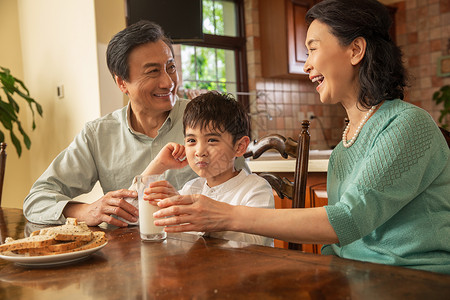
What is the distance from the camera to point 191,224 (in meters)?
0.94

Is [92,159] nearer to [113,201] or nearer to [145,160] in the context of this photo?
[145,160]

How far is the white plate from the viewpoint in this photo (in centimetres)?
79

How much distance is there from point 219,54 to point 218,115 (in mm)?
3493

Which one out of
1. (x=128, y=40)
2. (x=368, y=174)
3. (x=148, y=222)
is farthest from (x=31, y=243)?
(x=128, y=40)

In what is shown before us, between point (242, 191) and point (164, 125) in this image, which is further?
point (164, 125)

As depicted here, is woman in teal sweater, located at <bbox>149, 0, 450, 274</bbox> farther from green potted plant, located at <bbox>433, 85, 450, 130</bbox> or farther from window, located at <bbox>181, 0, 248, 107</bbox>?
green potted plant, located at <bbox>433, 85, 450, 130</bbox>

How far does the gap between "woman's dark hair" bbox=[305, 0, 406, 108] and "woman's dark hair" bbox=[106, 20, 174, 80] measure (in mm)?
Answer: 733

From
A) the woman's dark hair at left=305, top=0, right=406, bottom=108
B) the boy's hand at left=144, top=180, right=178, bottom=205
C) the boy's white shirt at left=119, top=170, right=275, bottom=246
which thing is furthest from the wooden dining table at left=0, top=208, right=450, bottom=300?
the woman's dark hair at left=305, top=0, right=406, bottom=108

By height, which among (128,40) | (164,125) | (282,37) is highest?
(282,37)

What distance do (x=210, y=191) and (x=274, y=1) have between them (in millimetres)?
3699

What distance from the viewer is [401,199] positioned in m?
0.92

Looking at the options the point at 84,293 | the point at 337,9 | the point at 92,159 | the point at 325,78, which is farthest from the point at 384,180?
the point at 92,159

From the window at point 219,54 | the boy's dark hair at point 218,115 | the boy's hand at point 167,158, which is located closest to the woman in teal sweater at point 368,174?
the boy's dark hair at point 218,115

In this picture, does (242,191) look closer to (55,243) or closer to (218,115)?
(218,115)
